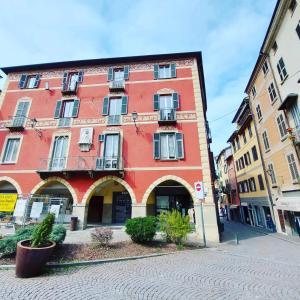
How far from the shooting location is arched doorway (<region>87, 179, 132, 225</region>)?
54.7 ft

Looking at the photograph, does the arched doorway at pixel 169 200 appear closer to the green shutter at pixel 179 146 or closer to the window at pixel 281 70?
the green shutter at pixel 179 146

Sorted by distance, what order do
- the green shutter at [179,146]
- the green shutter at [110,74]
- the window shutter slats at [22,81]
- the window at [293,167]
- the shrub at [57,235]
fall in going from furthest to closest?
the window shutter slats at [22,81], the green shutter at [110,74], the green shutter at [179,146], the window at [293,167], the shrub at [57,235]

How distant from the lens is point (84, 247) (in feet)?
28.2

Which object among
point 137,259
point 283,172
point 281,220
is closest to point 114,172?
point 137,259

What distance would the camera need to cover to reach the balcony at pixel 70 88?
17281mm

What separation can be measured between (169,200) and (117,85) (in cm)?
1082

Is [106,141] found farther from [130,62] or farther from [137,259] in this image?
[137,259]

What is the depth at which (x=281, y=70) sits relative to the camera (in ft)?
49.1

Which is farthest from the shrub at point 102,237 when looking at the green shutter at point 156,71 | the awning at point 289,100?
the awning at point 289,100

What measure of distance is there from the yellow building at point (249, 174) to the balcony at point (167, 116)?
430 inches

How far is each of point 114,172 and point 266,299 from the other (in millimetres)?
11211

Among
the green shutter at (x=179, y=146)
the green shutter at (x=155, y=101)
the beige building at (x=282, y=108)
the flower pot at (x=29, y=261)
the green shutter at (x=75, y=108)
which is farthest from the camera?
the green shutter at (x=75, y=108)

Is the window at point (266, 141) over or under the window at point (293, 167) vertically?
over

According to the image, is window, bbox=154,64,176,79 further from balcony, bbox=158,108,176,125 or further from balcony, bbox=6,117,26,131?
balcony, bbox=6,117,26,131
